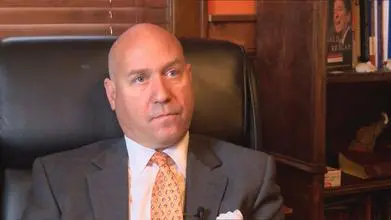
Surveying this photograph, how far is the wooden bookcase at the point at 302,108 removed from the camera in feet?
5.85

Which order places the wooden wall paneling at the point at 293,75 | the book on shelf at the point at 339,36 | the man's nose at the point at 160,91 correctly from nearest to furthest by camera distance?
the man's nose at the point at 160,91 → the wooden wall paneling at the point at 293,75 → the book on shelf at the point at 339,36

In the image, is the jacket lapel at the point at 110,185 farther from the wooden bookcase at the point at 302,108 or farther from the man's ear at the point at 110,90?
the wooden bookcase at the point at 302,108

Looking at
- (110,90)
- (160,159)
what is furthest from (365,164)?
(110,90)

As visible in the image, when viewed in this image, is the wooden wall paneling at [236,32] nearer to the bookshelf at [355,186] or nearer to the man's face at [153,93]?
the bookshelf at [355,186]

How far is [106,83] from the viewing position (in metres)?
1.41

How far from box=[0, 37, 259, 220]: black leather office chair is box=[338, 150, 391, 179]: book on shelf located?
1.99 feet

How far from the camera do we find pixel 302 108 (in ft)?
6.05

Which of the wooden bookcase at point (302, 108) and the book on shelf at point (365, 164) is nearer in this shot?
the wooden bookcase at point (302, 108)

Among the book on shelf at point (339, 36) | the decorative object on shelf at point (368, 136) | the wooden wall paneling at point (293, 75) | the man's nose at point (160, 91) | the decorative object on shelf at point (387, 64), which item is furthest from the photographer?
the decorative object on shelf at point (368, 136)

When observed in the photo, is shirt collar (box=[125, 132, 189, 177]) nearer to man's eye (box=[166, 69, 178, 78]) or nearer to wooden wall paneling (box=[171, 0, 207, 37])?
man's eye (box=[166, 69, 178, 78])

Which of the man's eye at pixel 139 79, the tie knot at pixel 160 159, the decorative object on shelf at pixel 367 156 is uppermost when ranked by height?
the man's eye at pixel 139 79

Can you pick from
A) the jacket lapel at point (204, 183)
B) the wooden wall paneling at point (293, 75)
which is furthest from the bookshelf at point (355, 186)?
the jacket lapel at point (204, 183)

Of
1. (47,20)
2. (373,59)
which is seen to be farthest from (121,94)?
(373,59)

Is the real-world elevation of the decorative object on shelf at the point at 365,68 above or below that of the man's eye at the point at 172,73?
below
